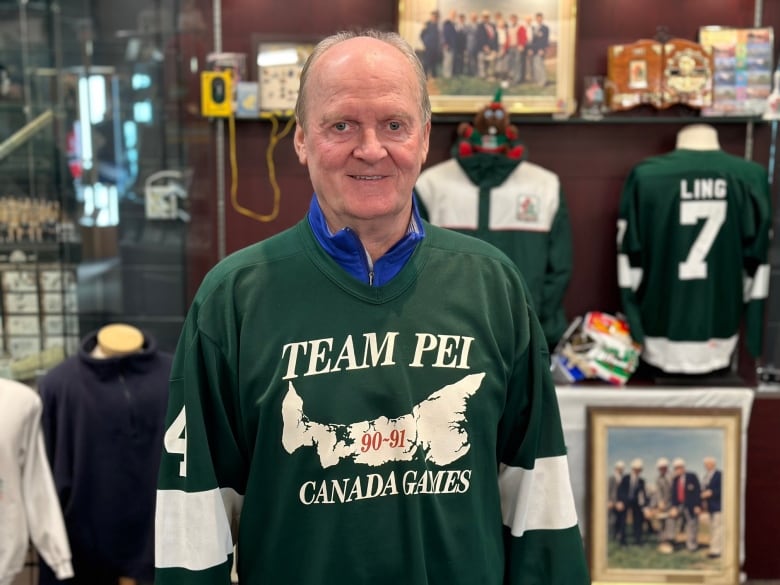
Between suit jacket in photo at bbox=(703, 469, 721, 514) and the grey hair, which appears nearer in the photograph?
the grey hair

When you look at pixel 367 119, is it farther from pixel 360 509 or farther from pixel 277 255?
pixel 360 509

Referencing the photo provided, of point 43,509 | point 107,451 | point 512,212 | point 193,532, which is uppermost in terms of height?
point 512,212

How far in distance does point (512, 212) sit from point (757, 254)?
993 mm

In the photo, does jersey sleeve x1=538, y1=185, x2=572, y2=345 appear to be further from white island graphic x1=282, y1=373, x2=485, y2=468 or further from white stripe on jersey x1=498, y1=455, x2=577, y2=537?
white island graphic x1=282, y1=373, x2=485, y2=468

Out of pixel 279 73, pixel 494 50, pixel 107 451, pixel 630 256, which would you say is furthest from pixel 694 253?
pixel 107 451

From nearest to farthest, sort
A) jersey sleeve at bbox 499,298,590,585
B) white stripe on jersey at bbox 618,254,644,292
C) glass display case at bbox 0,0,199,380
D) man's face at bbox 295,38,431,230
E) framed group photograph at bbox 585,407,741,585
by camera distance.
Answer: man's face at bbox 295,38,431,230 → jersey sleeve at bbox 499,298,590,585 → glass display case at bbox 0,0,199,380 → framed group photograph at bbox 585,407,741,585 → white stripe on jersey at bbox 618,254,644,292

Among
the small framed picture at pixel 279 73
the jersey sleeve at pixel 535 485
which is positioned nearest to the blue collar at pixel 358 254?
the jersey sleeve at pixel 535 485

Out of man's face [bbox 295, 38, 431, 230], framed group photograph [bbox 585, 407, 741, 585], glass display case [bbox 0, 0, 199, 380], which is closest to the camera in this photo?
man's face [bbox 295, 38, 431, 230]

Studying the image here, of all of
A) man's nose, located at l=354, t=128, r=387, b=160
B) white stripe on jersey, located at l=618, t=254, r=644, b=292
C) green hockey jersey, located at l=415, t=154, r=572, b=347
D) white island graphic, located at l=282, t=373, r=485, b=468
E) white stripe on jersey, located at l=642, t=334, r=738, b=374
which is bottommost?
white stripe on jersey, located at l=642, t=334, r=738, b=374

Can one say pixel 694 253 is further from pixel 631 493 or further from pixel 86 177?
pixel 86 177

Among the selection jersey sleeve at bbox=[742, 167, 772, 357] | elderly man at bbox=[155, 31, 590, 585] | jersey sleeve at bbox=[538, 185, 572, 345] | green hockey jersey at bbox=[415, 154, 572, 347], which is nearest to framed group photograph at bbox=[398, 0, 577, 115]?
green hockey jersey at bbox=[415, 154, 572, 347]

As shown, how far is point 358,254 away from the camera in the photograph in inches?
55.4

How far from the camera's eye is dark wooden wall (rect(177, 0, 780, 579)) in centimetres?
380

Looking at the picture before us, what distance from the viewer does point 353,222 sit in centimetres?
141
